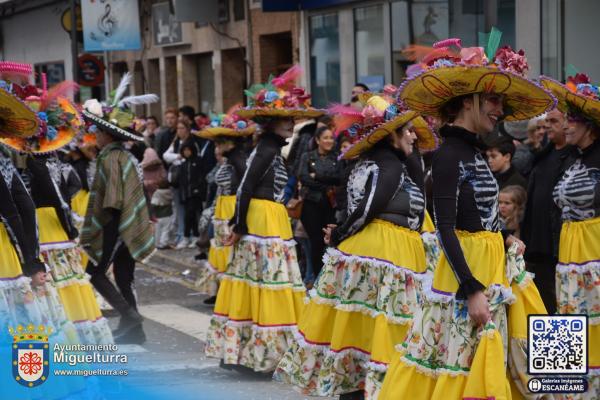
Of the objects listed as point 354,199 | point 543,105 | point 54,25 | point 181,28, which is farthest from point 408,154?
point 54,25

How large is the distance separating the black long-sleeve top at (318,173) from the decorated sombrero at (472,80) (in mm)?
6292

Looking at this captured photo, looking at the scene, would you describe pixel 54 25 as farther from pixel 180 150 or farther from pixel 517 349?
pixel 517 349

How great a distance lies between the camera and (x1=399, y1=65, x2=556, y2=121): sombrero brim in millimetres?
5531

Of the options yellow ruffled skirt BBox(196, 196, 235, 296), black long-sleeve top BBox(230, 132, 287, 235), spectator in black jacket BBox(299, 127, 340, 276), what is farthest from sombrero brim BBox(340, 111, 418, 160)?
spectator in black jacket BBox(299, 127, 340, 276)

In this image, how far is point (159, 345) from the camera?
1028 centimetres

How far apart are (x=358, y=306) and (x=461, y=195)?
5.79ft

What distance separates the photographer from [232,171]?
1182 cm

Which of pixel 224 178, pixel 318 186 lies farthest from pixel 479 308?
pixel 318 186

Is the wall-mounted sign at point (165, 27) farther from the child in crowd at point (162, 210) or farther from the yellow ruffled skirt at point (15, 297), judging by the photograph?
the yellow ruffled skirt at point (15, 297)

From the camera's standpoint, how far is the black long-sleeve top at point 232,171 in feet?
35.3

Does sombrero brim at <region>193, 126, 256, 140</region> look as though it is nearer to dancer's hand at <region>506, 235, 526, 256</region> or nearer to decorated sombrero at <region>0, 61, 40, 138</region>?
decorated sombrero at <region>0, 61, 40, 138</region>

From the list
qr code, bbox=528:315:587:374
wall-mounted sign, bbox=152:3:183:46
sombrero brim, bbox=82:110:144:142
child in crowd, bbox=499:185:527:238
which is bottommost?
qr code, bbox=528:315:587:374

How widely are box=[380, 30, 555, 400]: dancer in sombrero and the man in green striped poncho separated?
471cm

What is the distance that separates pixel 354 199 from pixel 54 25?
2879cm
